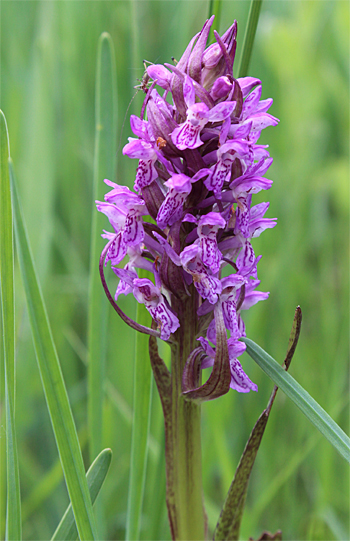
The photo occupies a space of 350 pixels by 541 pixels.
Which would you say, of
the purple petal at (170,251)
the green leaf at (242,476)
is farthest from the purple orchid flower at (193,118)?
the green leaf at (242,476)

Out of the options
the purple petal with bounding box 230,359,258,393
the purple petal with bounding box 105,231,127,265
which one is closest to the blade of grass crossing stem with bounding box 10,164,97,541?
the purple petal with bounding box 105,231,127,265

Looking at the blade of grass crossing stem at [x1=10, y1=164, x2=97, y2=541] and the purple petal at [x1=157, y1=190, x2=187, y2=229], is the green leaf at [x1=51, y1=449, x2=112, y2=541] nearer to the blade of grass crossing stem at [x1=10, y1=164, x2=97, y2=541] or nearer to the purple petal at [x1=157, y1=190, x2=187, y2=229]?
the blade of grass crossing stem at [x1=10, y1=164, x2=97, y2=541]

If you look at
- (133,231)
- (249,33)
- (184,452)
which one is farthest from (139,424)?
(249,33)

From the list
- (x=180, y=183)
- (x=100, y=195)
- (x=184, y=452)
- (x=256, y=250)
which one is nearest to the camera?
(x=180, y=183)

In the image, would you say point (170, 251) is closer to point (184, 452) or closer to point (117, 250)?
point (117, 250)

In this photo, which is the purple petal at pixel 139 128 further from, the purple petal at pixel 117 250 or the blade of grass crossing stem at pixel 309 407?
the blade of grass crossing stem at pixel 309 407

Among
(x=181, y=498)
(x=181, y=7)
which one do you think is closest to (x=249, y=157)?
(x=181, y=498)
